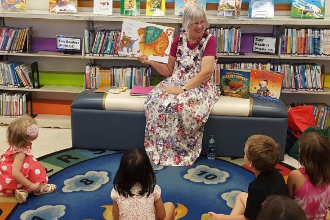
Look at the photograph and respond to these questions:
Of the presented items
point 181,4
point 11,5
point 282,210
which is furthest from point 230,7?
point 282,210

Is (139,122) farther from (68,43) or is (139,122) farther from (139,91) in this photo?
(68,43)

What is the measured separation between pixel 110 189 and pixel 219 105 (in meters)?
1.23

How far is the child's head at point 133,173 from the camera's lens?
2.21m

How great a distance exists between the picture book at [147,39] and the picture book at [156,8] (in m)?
0.42

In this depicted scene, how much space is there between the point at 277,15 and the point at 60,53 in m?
2.32

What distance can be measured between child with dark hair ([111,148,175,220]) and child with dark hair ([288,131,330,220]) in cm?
78

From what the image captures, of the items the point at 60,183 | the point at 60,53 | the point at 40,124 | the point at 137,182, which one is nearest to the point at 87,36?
the point at 60,53

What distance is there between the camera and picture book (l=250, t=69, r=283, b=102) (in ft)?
13.3

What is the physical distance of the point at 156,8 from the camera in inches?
182

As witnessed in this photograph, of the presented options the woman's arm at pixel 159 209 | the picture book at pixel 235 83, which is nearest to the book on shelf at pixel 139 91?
the picture book at pixel 235 83

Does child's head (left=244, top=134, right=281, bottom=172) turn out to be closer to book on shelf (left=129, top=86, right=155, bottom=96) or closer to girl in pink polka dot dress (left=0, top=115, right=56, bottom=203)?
girl in pink polka dot dress (left=0, top=115, right=56, bottom=203)

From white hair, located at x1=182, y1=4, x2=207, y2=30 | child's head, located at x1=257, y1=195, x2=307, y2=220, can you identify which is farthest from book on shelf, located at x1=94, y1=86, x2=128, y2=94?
child's head, located at x1=257, y1=195, x2=307, y2=220

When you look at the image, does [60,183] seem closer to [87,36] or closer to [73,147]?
[73,147]

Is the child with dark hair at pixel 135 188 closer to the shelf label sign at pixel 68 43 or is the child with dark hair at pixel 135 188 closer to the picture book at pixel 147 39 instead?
the picture book at pixel 147 39
